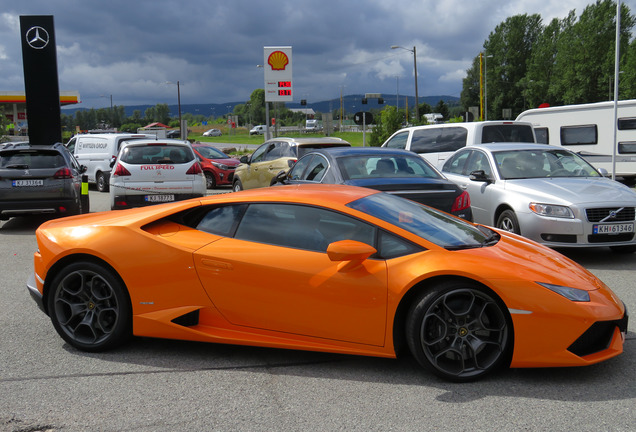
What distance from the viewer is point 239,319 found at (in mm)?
4383

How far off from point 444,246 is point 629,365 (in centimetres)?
145

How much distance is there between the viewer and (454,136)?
14234 mm

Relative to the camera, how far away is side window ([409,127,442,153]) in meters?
14.7

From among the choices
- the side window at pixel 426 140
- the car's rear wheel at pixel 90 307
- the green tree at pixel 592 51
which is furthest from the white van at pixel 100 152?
the green tree at pixel 592 51

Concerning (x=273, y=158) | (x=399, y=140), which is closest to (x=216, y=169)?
(x=273, y=158)

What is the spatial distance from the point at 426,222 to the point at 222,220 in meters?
1.46

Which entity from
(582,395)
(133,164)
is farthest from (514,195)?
(133,164)

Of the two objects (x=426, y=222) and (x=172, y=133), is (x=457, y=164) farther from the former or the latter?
(x=172, y=133)

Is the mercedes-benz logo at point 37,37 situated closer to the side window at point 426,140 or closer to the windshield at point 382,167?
the side window at point 426,140

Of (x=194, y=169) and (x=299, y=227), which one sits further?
(x=194, y=169)

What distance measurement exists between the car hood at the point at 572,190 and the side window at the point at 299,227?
4.59 m

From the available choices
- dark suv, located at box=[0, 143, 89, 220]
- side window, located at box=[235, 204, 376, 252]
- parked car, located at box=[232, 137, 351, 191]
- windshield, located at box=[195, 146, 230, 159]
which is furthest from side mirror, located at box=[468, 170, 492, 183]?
windshield, located at box=[195, 146, 230, 159]

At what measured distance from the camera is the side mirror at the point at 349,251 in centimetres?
400

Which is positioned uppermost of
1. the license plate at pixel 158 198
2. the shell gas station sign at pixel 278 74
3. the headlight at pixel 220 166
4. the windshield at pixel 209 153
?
the shell gas station sign at pixel 278 74
